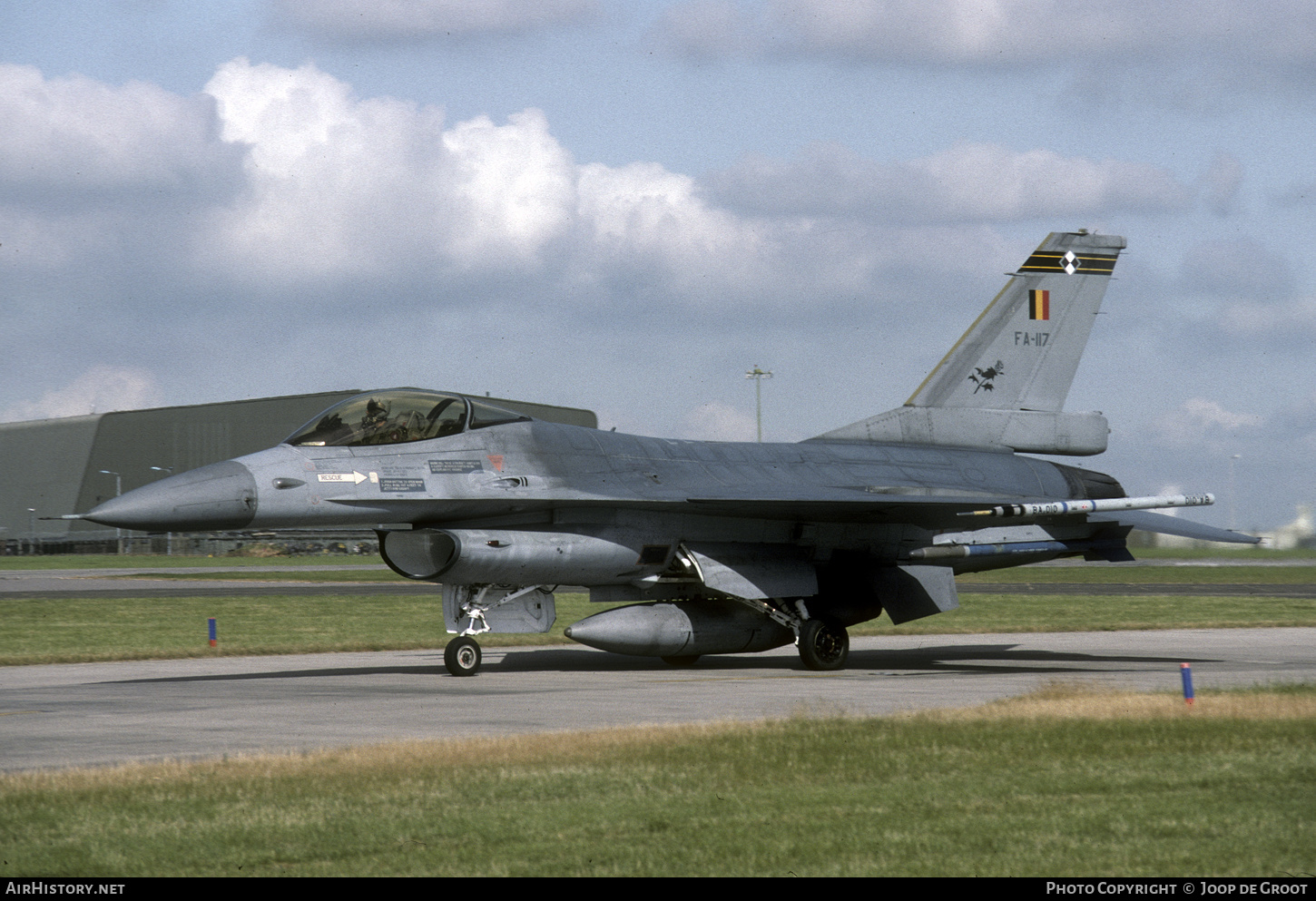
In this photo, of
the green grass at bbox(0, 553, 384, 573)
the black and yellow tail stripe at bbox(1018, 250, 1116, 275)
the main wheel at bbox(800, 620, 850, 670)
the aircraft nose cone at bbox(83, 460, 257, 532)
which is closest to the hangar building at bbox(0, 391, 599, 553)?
the green grass at bbox(0, 553, 384, 573)

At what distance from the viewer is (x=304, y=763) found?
A: 926 centimetres

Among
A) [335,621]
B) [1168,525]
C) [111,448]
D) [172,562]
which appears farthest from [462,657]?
[111,448]

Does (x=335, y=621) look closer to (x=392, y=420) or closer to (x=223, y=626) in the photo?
(x=223, y=626)

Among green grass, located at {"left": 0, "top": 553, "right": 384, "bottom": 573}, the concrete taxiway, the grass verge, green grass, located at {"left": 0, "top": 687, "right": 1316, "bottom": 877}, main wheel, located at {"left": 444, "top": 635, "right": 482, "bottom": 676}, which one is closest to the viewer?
green grass, located at {"left": 0, "top": 687, "right": 1316, "bottom": 877}

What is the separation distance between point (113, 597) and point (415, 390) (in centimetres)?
2297

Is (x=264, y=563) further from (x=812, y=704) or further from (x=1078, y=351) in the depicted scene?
(x=812, y=704)

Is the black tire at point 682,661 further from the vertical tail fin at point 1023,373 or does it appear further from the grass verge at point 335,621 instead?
the grass verge at point 335,621

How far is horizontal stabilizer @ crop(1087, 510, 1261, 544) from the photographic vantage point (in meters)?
19.5

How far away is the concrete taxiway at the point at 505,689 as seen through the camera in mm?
11531

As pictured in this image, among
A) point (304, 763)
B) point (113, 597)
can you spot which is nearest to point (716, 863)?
point (304, 763)

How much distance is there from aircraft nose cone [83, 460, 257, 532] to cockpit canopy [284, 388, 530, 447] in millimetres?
967

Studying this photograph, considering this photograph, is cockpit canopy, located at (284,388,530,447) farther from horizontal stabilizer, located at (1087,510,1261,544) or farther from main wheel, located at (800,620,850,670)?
horizontal stabilizer, located at (1087,510,1261,544)

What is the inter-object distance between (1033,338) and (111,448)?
71.8m

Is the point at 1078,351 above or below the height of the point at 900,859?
above
